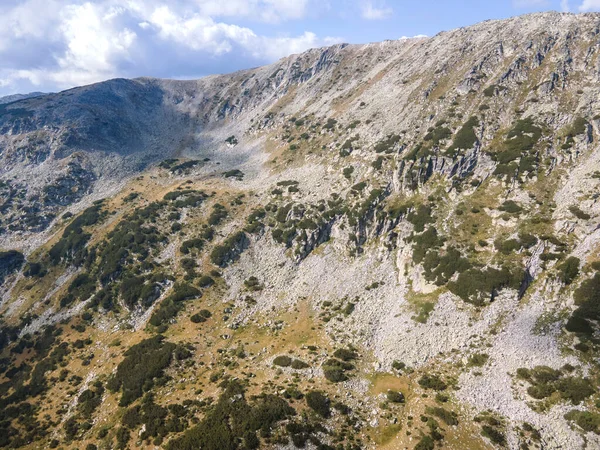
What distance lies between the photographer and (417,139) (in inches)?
3219

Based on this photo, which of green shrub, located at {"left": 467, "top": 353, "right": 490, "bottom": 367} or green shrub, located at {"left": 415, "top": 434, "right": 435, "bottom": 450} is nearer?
green shrub, located at {"left": 415, "top": 434, "right": 435, "bottom": 450}

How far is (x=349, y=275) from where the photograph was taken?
203ft

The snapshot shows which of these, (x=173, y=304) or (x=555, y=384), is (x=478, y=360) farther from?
(x=173, y=304)

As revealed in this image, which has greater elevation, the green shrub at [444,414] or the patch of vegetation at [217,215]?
the patch of vegetation at [217,215]

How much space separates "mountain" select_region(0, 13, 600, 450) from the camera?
38.6 m

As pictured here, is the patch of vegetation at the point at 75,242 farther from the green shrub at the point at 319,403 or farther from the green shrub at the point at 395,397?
the green shrub at the point at 395,397

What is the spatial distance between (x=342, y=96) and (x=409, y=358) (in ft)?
331

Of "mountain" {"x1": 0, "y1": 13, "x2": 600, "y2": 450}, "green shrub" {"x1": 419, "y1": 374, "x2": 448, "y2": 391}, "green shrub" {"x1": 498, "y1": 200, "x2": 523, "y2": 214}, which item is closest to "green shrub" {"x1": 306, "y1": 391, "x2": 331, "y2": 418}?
"mountain" {"x1": 0, "y1": 13, "x2": 600, "y2": 450}

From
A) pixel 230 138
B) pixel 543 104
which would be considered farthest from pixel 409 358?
pixel 230 138

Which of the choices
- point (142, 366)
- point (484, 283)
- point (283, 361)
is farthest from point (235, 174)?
point (484, 283)

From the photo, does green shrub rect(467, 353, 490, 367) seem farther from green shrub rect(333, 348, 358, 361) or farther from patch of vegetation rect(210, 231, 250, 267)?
patch of vegetation rect(210, 231, 250, 267)

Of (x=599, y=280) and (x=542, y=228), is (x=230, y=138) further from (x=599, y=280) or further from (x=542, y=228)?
(x=599, y=280)

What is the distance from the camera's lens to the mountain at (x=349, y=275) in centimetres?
3856

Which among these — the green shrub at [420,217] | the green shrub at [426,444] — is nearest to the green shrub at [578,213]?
the green shrub at [420,217]
